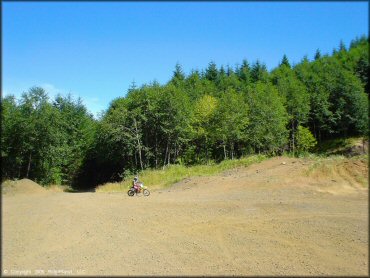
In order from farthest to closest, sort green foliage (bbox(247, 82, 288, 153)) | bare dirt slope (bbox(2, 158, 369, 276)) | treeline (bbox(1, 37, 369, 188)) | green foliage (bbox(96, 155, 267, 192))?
green foliage (bbox(247, 82, 288, 153))
treeline (bbox(1, 37, 369, 188))
green foliage (bbox(96, 155, 267, 192))
bare dirt slope (bbox(2, 158, 369, 276))

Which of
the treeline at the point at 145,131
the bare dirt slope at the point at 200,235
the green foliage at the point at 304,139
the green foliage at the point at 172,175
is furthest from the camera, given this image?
the green foliage at the point at 304,139

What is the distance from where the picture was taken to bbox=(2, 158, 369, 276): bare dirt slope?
23.2ft

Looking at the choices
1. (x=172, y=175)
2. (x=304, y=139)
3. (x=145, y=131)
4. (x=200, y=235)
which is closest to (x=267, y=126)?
(x=304, y=139)

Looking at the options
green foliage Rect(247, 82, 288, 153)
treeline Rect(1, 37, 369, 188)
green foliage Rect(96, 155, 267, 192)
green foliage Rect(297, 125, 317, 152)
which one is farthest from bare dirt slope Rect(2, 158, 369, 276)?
green foliage Rect(247, 82, 288, 153)

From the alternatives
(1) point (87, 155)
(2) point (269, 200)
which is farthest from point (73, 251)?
(1) point (87, 155)

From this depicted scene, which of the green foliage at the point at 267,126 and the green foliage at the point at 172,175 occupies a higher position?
the green foliage at the point at 267,126

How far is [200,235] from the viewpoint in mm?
11508

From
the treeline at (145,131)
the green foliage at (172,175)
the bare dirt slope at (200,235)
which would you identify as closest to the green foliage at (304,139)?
the treeline at (145,131)

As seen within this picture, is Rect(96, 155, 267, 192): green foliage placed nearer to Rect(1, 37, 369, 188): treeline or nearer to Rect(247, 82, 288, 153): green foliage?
Rect(1, 37, 369, 188): treeline

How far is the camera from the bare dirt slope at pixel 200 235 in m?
7.08

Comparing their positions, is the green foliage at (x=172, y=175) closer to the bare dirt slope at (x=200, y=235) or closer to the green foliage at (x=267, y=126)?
the green foliage at (x=267, y=126)

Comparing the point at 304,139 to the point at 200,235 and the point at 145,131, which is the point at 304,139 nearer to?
the point at 145,131

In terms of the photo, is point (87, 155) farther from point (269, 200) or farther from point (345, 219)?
point (345, 219)

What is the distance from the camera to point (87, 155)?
148 feet
